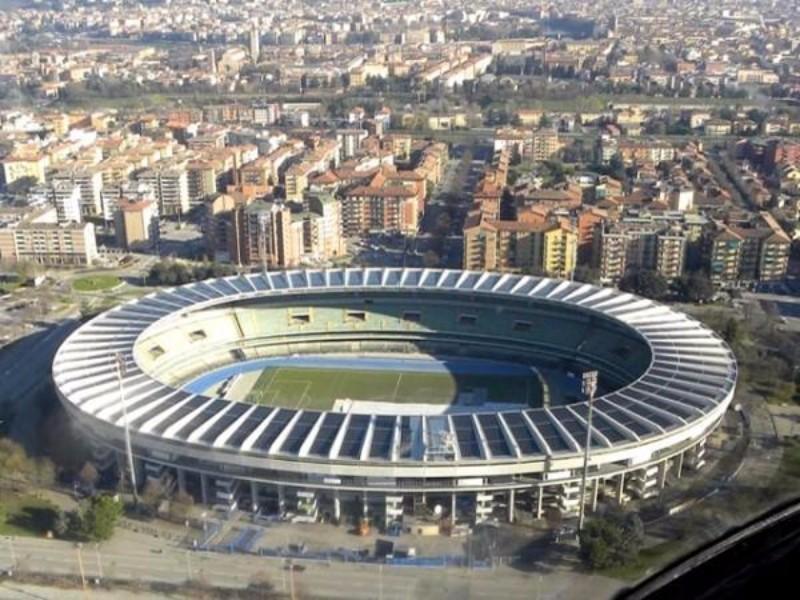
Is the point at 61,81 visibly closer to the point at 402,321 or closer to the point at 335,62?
the point at 335,62

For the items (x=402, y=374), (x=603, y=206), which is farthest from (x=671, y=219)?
(x=402, y=374)

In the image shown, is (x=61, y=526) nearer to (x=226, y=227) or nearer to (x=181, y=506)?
(x=181, y=506)

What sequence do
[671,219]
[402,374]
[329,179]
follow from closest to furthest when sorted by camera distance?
[402,374], [671,219], [329,179]

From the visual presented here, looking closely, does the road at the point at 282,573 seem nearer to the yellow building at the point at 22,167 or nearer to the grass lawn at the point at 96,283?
the grass lawn at the point at 96,283

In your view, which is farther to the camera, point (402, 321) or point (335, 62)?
point (335, 62)

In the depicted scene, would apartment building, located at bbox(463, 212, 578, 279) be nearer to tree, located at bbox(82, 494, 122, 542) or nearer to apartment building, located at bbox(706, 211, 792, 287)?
apartment building, located at bbox(706, 211, 792, 287)

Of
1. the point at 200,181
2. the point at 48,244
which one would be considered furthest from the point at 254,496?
the point at 200,181

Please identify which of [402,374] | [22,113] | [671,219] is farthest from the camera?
[22,113]
